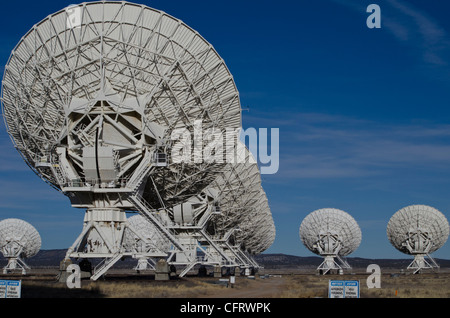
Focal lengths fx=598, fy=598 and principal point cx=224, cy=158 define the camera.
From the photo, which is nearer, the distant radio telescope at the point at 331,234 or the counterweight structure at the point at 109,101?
the counterweight structure at the point at 109,101

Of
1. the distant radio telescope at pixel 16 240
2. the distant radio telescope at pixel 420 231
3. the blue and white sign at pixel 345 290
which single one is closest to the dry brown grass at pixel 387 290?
the blue and white sign at pixel 345 290

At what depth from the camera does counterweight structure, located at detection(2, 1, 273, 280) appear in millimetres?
38281

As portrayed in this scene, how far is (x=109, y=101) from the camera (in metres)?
38.7

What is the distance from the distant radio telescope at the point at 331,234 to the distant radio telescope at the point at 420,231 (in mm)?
7691

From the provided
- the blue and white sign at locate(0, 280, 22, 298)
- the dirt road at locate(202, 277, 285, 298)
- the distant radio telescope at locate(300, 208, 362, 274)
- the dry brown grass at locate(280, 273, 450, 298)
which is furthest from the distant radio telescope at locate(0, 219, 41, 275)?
the blue and white sign at locate(0, 280, 22, 298)

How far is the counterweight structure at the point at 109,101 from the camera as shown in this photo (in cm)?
3828

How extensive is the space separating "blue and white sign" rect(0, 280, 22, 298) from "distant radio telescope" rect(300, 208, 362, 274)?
61.8m

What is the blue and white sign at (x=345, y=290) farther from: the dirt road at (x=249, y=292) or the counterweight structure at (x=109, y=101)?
the counterweight structure at (x=109, y=101)

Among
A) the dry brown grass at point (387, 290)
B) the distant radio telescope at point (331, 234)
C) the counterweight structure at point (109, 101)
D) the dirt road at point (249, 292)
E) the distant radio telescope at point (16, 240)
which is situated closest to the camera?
the dirt road at point (249, 292)

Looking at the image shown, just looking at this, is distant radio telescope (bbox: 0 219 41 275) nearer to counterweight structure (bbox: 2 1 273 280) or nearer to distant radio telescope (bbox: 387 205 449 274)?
counterweight structure (bbox: 2 1 273 280)

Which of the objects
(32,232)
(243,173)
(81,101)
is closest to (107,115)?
(81,101)

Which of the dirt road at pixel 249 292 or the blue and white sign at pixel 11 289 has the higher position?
the dirt road at pixel 249 292

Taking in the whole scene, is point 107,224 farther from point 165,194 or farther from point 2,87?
point 2,87
